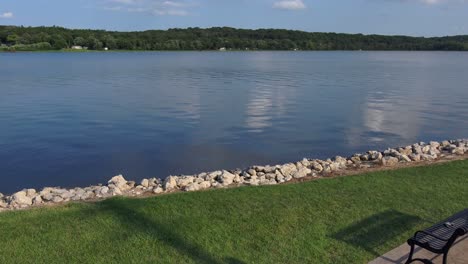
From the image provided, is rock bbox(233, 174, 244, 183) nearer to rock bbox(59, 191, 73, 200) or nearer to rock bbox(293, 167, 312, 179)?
rock bbox(293, 167, 312, 179)

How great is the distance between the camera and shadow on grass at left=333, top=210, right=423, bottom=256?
21.6ft

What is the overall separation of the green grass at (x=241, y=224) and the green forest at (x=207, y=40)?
444 ft

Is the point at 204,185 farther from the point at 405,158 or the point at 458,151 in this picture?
the point at 458,151

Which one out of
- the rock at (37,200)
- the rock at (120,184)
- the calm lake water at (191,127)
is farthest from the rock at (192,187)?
the calm lake water at (191,127)

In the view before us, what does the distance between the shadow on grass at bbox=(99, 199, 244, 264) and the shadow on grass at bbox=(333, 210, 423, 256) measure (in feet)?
5.64

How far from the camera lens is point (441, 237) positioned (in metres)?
5.30

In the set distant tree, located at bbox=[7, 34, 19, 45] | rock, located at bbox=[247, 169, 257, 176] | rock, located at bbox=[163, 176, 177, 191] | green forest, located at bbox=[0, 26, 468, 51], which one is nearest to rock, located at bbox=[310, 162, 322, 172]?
rock, located at bbox=[247, 169, 257, 176]

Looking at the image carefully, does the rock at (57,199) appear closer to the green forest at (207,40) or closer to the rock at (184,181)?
the rock at (184,181)

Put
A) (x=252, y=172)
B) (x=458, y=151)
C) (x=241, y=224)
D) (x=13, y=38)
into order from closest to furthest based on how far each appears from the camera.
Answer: (x=241, y=224)
(x=252, y=172)
(x=458, y=151)
(x=13, y=38)

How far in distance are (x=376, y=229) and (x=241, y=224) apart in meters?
2.03

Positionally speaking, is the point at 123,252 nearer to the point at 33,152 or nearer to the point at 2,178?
the point at 2,178

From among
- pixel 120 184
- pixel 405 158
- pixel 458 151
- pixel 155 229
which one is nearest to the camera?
pixel 155 229

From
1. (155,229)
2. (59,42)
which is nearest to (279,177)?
(155,229)

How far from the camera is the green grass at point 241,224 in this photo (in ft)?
20.5
